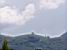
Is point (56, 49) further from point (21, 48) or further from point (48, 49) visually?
point (21, 48)

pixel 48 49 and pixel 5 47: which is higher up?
pixel 48 49

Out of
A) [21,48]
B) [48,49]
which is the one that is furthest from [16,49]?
[48,49]

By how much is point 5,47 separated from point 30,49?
16617 cm

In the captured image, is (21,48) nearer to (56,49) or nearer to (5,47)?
(56,49)

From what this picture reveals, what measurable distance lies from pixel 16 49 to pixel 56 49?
2919 cm

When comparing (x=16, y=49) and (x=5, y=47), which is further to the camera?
(x=16, y=49)

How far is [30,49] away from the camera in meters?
195

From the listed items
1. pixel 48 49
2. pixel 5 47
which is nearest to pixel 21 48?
pixel 48 49

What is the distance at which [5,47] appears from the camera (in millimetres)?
29484

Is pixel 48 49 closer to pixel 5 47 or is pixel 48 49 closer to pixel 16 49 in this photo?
pixel 16 49

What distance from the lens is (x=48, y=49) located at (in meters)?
196

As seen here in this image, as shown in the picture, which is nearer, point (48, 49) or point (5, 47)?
point (5, 47)

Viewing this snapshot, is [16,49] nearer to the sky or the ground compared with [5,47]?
nearer to the sky

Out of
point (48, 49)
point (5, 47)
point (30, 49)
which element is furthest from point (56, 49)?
point (5, 47)
